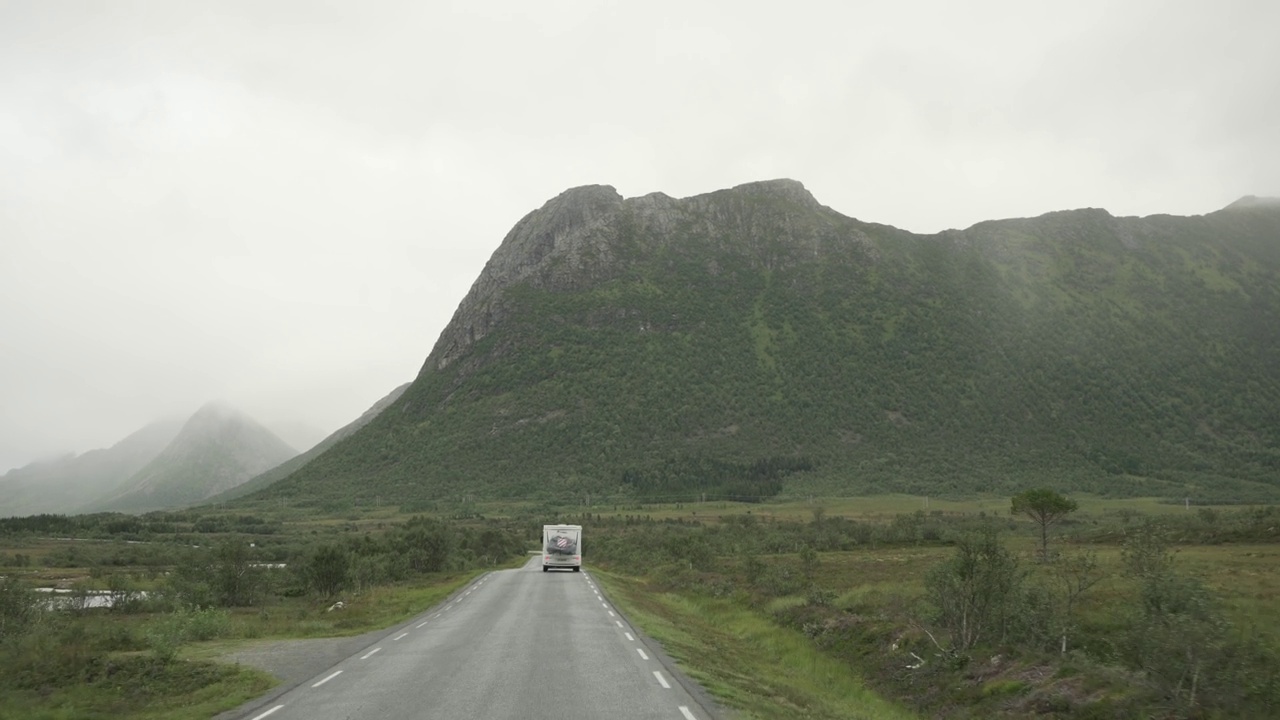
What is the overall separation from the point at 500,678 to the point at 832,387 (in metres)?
153

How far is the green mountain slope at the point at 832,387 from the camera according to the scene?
137125 mm

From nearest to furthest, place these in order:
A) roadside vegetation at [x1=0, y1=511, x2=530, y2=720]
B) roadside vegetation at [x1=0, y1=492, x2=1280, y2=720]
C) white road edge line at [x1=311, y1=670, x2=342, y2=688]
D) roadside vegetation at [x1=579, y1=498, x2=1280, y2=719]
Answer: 1. roadside vegetation at [x1=579, y1=498, x2=1280, y2=719]
2. roadside vegetation at [x1=0, y1=492, x2=1280, y2=720]
3. white road edge line at [x1=311, y1=670, x2=342, y2=688]
4. roadside vegetation at [x1=0, y1=511, x2=530, y2=720]

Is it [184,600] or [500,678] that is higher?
[500,678]

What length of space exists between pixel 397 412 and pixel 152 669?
521 ft

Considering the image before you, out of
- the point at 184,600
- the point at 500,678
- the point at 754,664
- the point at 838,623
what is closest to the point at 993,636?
the point at 754,664

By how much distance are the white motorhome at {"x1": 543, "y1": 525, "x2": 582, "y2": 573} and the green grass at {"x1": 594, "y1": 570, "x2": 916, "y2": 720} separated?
817 inches

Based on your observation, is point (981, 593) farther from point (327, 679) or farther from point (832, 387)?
point (832, 387)

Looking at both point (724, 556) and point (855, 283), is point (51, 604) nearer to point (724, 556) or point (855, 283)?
point (724, 556)

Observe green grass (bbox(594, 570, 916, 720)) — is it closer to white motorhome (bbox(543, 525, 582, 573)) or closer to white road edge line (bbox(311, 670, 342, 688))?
white road edge line (bbox(311, 670, 342, 688))

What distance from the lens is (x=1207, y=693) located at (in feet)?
37.8

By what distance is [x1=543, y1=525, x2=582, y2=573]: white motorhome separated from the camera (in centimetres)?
5325

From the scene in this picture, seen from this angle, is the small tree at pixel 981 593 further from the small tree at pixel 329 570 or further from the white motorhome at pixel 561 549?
the small tree at pixel 329 570

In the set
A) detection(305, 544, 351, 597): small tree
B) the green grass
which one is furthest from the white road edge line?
detection(305, 544, 351, 597): small tree

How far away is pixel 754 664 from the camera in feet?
64.9
